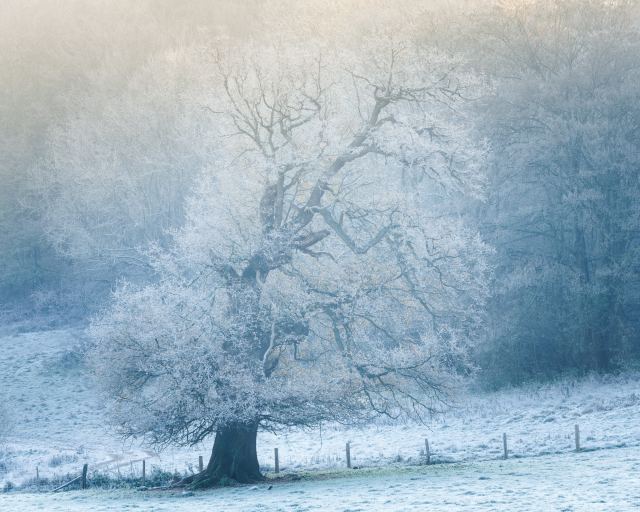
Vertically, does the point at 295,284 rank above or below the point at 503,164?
below

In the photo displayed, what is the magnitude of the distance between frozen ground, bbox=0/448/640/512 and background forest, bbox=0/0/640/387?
6.64m

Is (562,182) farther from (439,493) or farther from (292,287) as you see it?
(439,493)

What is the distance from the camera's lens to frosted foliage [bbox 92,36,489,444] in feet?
58.7

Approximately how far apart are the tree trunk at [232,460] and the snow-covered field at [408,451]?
118cm

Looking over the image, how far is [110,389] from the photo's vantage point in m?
18.7

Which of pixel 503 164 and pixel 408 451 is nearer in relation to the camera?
pixel 408 451

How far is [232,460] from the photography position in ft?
65.4

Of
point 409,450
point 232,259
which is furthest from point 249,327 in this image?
point 409,450

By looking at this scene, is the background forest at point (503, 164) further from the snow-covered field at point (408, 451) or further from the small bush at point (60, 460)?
the small bush at point (60, 460)

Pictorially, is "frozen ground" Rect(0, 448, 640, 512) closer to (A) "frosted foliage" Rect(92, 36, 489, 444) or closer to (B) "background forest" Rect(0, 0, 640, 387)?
(A) "frosted foliage" Rect(92, 36, 489, 444)

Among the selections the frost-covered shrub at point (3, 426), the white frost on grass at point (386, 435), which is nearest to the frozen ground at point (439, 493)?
the white frost on grass at point (386, 435)

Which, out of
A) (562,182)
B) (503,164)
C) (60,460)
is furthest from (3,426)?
(562,182)

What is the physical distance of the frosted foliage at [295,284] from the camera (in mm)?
17906

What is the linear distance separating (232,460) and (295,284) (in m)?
5.09
